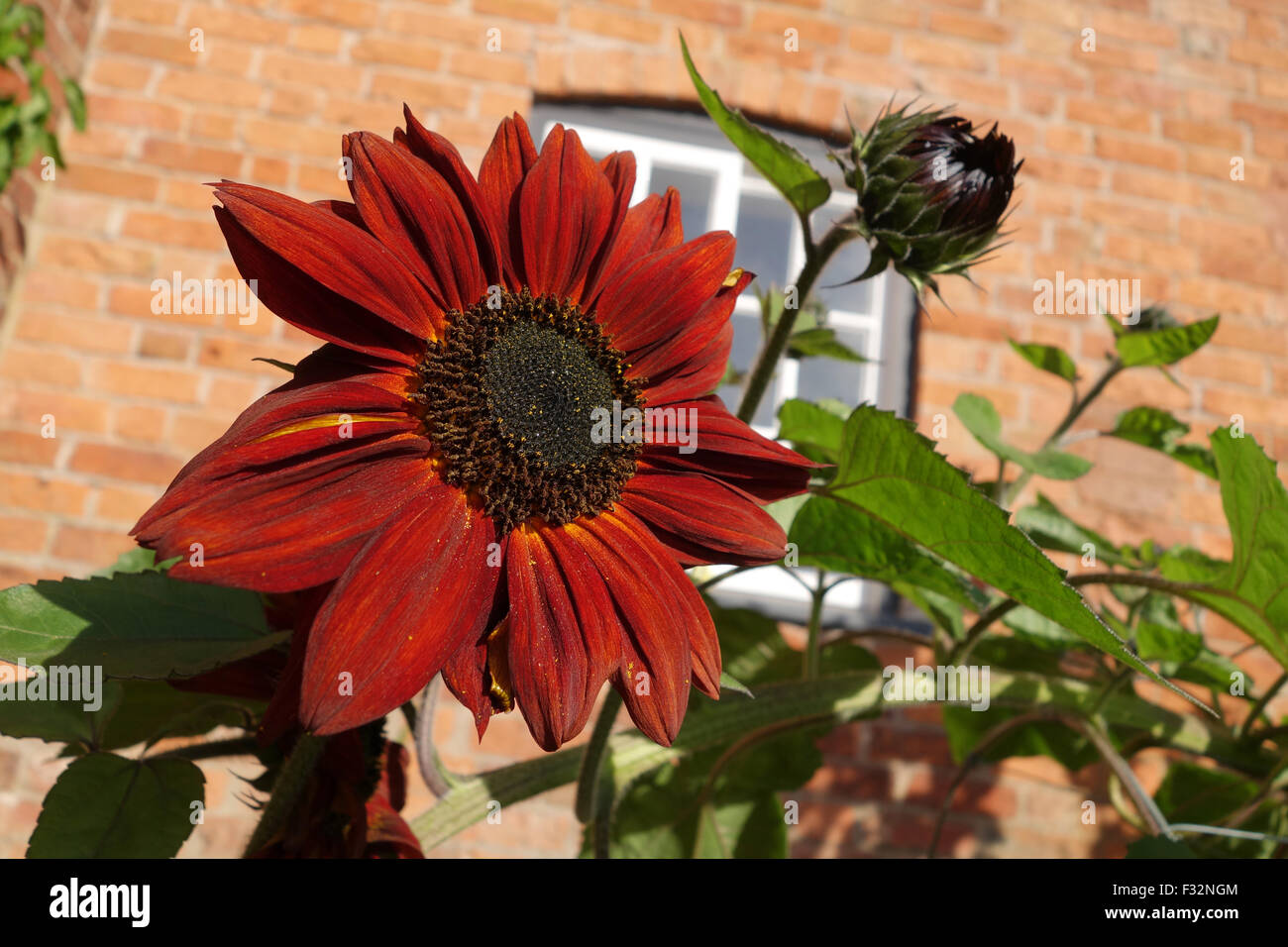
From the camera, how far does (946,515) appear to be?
35 cm

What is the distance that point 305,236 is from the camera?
0.26 m

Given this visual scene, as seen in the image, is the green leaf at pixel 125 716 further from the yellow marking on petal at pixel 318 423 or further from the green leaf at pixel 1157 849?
the green leaf at pixel 1157 849

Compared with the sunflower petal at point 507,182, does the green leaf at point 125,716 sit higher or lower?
lower

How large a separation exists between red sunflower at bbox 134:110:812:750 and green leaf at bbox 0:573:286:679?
0.07 metres

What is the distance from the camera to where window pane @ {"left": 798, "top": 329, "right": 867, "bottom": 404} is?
1774 mm

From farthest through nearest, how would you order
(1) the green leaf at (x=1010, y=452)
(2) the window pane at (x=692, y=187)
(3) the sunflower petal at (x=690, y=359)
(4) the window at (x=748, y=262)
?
(2) the window pane at (x=692, y=187), (4) the window at (x=748, y=262), (1) the green leaf at (x=1010, y=452), (3) the sunflower petal at (x=690, y=359)

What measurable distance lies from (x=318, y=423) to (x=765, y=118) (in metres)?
1.62

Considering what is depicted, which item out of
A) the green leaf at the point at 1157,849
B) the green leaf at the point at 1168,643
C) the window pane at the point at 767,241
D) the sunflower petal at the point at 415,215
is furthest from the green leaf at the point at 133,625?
the window pane at the point at 767,241

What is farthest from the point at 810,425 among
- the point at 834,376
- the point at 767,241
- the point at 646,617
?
the point at 767,241

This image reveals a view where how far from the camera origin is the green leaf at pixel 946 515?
0.30m

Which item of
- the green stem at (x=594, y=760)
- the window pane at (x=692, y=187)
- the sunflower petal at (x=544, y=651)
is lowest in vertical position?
the green stem at (x=594, y=760)

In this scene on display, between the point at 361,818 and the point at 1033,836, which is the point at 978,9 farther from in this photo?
the point at 361,818

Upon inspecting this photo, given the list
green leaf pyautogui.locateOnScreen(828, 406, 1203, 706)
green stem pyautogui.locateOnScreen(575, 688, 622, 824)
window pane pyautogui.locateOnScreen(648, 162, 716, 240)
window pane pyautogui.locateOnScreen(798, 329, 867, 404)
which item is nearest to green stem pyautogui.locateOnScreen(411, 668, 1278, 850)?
green stem pyautogui.locateOnScreen(575, 688, 622, 824)
